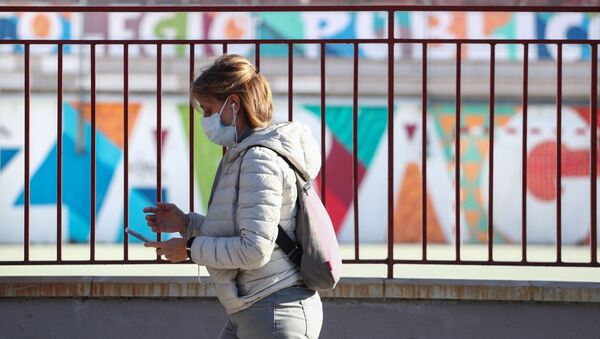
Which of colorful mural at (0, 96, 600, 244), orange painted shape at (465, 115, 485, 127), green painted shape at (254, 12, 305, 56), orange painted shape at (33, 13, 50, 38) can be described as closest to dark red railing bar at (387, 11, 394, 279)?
colorful mural at (0, 96, 600, 244)

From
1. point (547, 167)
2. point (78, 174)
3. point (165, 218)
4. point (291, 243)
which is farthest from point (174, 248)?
point (547, 167)

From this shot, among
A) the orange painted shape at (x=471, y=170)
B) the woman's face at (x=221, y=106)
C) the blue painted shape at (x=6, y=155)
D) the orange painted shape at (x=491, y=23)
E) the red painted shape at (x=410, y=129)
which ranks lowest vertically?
the orange painted shape at (x=471, y=170)

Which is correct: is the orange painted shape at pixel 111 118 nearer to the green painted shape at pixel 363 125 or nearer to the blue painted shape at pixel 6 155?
the blue painted shape at pixel 6 155

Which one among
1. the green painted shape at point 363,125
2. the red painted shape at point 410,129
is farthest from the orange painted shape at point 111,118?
the red painted shape at point 410,129

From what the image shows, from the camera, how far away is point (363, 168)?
502 inches

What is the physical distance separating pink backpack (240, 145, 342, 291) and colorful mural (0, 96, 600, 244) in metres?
8.95

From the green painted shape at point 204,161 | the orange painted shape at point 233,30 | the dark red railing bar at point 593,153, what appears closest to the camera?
the dark red railing bar at point 593,153

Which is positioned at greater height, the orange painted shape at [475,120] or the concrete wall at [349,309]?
the orange painted shape at [475,120]

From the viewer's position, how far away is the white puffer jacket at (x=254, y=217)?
10.7 feet

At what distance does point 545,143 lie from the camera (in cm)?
1276

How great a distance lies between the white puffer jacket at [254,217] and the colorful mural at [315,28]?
9.39 meters

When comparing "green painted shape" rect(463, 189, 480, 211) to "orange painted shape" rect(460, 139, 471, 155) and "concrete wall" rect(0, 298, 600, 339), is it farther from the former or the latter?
"concrete wall" rect(0, 298, 600, 339)

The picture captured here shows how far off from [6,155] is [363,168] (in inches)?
156

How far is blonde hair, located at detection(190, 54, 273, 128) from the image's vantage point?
3.39m
